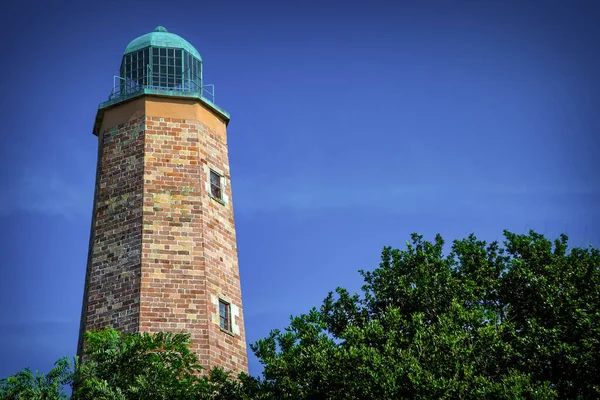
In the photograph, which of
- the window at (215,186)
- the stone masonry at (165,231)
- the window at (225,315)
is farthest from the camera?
the window at (215,186)

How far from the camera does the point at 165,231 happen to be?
37.6 metres

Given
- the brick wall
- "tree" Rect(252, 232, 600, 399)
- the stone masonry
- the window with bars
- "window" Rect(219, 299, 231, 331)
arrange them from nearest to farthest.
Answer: "tree" Rect(252, 232, 600, 399)
the stone masonry
the brick wall
"window" Rect(219, 299, 231, 331)
the window with bars

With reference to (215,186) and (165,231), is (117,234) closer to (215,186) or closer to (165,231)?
(165,231)

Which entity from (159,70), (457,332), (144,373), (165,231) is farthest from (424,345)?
(159,70)

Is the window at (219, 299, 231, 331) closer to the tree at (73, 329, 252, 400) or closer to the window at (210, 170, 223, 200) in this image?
the window at (210, 170, 223, 200)

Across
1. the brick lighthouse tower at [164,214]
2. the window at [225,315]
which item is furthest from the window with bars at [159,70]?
the window at [225,315]

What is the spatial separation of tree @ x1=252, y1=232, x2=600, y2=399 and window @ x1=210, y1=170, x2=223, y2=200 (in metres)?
8.43

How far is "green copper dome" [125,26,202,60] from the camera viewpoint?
4222cm

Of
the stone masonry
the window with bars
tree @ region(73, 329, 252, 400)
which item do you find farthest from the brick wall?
tree @ region(73, 329, 252, 400)

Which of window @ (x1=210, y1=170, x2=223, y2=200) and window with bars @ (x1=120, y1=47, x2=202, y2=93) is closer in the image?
window @ (x1=210, y1=170, x2=223, y2=200)

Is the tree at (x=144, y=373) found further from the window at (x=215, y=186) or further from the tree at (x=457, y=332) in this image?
the window at (x=215, y=186)

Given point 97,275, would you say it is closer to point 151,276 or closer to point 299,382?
point 151,276

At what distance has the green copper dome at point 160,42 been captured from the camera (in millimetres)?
42219

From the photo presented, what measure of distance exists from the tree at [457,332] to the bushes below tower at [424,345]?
0.10 feet
